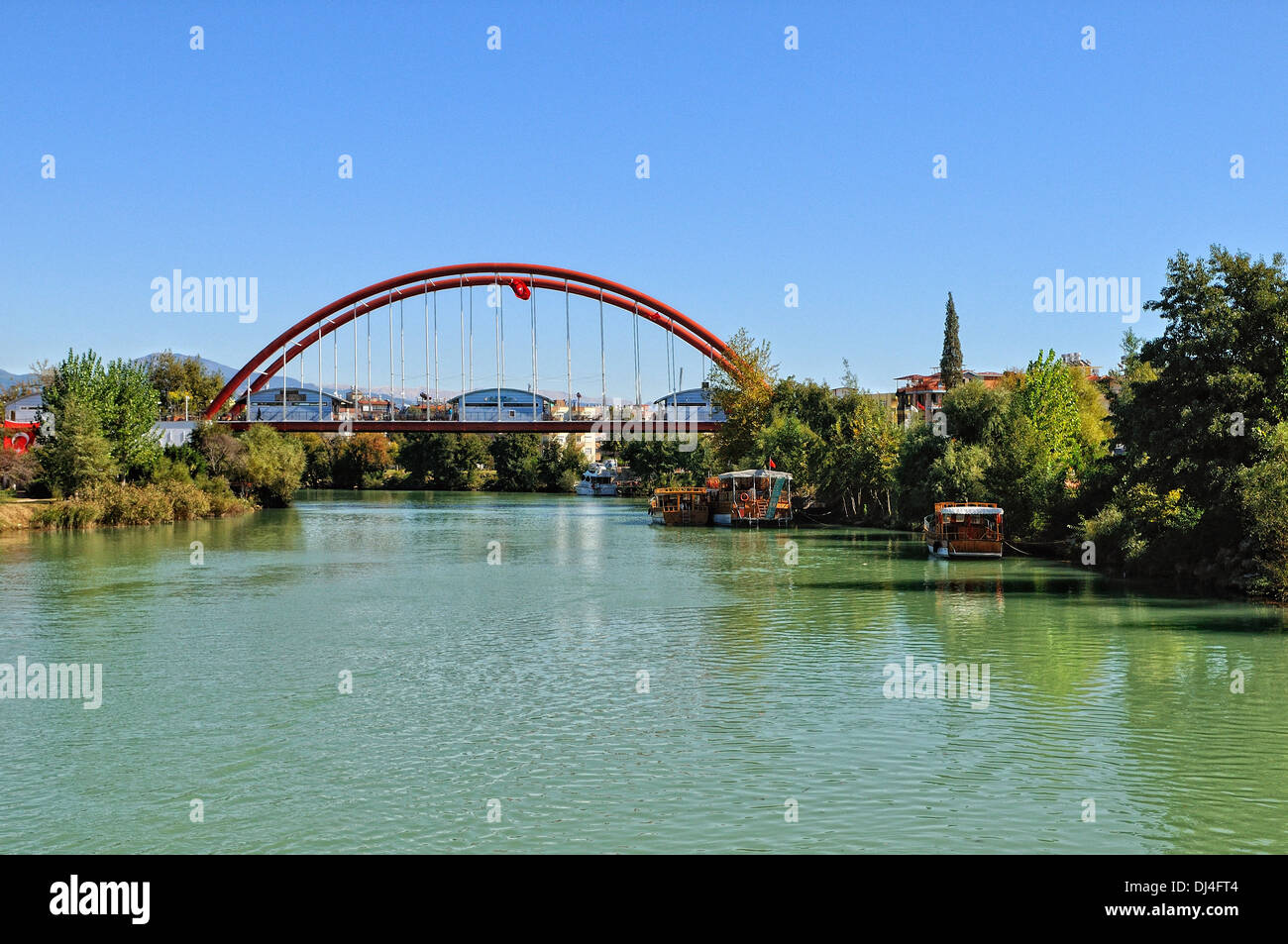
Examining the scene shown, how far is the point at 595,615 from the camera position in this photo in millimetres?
27828

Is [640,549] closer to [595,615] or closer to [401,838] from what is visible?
[595,615]

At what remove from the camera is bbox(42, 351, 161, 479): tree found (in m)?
62.4

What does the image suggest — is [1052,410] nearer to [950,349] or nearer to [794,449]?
[794,449]

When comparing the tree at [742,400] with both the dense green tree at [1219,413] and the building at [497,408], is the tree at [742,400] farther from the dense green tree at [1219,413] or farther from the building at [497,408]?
the dense green tree at [1219,413]

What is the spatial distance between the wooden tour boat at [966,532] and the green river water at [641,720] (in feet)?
25.2

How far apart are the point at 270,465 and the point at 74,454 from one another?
2004cm

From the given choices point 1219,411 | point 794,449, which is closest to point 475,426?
point 794,449

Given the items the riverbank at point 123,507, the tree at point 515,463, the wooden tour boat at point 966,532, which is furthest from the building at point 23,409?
the wooden tour boat at point 966,532

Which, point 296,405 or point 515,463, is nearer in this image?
point 296,405

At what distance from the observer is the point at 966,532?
42438mm

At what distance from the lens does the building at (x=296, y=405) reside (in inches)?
3585

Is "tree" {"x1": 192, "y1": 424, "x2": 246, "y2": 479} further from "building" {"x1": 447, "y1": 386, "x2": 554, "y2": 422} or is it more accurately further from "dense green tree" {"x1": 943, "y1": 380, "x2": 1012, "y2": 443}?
"dense green tree" {"x1": 943, "y1": 380, "x2": 1012, "y2": 443}

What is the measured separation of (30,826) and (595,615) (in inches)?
653
